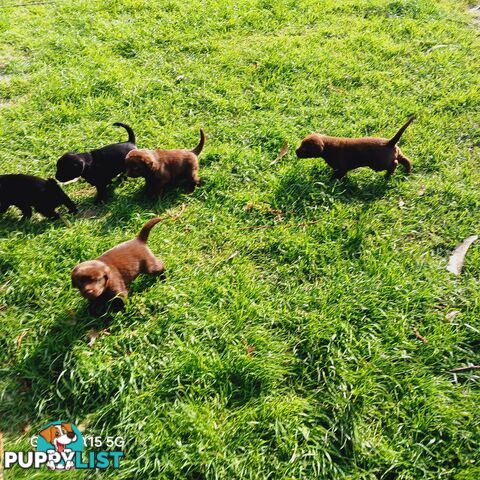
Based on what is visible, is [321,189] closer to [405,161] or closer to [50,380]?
[405,161]

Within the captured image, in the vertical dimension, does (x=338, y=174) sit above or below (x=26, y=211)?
below

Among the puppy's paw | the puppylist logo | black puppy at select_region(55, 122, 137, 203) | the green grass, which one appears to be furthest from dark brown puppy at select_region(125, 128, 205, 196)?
the puppylist logo

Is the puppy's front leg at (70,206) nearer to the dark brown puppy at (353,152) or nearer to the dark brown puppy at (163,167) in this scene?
the dark brown puppy at (163,167)

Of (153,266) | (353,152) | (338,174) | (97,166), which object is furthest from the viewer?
(338,174)

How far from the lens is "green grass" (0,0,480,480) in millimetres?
3225

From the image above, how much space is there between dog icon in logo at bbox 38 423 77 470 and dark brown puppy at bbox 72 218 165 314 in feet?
3.26

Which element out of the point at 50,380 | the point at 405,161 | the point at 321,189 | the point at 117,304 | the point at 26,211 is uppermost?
the point at 26,211

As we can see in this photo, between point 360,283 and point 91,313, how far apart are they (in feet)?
8.72

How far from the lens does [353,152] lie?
510 cm

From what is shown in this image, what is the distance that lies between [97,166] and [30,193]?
0.82 meters

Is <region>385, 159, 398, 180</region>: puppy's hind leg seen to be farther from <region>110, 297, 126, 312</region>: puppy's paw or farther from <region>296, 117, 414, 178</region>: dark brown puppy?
<region>110, 297, 126, 312</region>: puppy's paw

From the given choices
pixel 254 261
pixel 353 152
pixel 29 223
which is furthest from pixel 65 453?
pixel 353 152

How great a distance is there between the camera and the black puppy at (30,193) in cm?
459

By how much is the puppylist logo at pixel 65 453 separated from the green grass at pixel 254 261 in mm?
98
